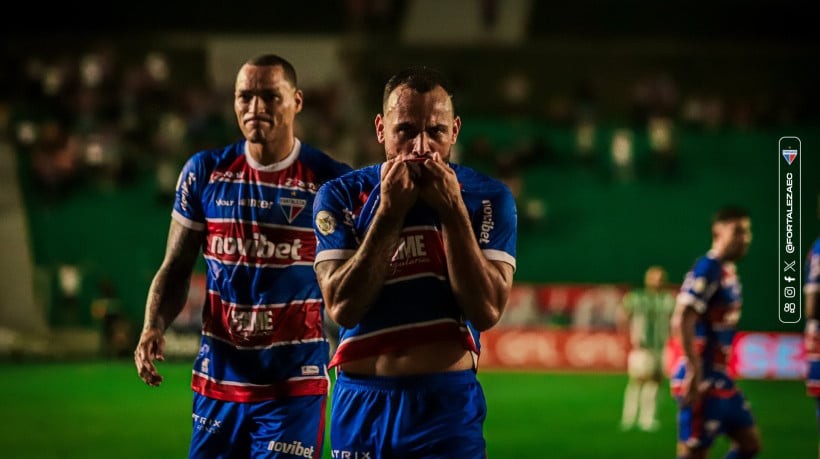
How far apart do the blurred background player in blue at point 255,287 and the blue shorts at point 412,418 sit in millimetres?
1460

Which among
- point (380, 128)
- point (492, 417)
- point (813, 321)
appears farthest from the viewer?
point (492, 417)

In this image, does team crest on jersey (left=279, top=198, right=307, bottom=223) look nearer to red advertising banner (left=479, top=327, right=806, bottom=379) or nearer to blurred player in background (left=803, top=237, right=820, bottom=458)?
blurred player in background (left=803, top=237, right=820, bottom=458)

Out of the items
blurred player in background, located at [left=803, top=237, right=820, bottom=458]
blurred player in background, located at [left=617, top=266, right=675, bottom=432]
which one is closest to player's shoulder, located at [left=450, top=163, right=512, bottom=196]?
blurred player in background, located at [left=803, top=237, right=820, bottom=458]

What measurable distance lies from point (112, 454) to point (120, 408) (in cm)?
386

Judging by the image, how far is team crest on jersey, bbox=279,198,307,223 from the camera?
5.07m

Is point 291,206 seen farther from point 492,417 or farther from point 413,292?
point 492,417

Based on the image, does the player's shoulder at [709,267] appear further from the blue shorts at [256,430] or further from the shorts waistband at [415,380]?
the shorts waistband at [415,380]

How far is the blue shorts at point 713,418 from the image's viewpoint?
8.11 meters

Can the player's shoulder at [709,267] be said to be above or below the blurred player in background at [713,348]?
above

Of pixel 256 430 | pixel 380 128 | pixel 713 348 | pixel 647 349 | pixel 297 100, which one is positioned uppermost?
pixel 297 100

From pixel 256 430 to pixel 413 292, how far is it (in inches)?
70.6

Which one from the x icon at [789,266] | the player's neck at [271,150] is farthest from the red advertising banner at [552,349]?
the player's neck at [271,150]

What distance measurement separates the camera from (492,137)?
88.5 ft

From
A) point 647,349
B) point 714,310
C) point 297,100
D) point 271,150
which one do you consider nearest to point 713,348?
point 714,310
